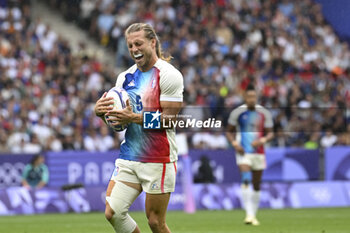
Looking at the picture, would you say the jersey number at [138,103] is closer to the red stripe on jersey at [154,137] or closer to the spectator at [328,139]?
the red stripe on jersey at [154,137]

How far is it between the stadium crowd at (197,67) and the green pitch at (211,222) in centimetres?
388

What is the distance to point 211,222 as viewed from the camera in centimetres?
1505

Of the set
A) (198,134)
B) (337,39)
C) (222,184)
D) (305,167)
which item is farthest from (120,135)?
(337,39)

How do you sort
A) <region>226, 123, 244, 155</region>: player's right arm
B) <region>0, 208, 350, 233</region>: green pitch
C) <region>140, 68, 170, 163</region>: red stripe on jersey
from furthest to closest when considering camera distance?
<region>226, 123, 244, 155</region>: player's right arm, <region>0, 208, 350, 233</region>: green pitch, <region>140, 68, 170, 163</region>: red stripe on jersey

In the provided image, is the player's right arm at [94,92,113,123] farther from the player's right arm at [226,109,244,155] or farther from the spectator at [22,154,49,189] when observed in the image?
the spectator at [22,154,49,189]

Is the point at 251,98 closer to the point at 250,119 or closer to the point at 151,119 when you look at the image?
the point at 250,119

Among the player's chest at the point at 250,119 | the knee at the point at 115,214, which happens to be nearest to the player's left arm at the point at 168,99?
the knee at the point at 115,214

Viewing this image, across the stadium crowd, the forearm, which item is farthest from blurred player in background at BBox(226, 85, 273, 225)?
the forearm

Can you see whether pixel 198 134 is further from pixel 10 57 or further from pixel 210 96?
pixel 10 57

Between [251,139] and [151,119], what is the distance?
7490 millimetres

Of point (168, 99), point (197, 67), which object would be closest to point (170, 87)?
point (168, 99)

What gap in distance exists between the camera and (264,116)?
49.1 feet

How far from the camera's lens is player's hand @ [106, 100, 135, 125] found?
748 cm

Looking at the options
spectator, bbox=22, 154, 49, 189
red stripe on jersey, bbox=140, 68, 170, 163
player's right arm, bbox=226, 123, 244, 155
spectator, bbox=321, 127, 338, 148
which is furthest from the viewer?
spectator, bbox=321, 127, 338, 148
